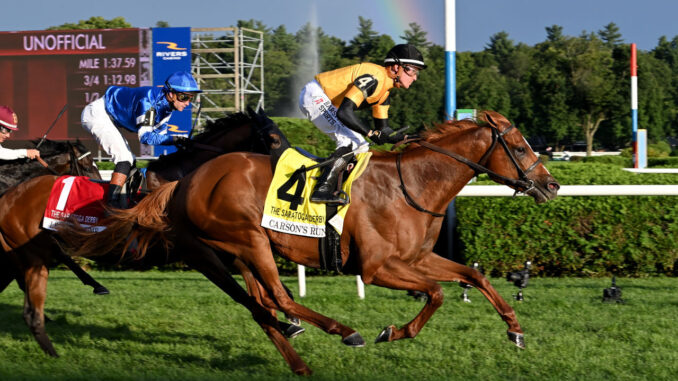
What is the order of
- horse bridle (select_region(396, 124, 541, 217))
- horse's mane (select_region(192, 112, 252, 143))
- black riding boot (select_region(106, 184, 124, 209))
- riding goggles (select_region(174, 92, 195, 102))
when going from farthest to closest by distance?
horse's mane (select_region(192, 112, 252, 143)), riding goggles (select_region(174, 92, 195, 102)), black riding boot (select_region(106, 184, 124, 209)), horse bridle (select_region(396, 124, 541, 217))

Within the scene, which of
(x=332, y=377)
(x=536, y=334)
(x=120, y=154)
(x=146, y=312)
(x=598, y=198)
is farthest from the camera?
(x=598, y=198)

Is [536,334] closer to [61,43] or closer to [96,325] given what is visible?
[96,325]

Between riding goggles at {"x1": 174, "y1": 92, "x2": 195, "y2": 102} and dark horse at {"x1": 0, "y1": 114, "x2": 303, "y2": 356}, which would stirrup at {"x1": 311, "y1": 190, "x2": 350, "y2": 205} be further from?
riding goggles at {"x1": 174, "y1": 92, "x2": 195, "y2": 102}

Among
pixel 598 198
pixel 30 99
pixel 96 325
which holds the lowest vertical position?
pixel 96 325

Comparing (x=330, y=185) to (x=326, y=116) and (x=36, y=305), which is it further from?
(x=36, y=305)

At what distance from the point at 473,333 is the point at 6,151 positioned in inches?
125

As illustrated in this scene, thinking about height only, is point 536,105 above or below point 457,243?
above

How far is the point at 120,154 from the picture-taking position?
4.86 meters

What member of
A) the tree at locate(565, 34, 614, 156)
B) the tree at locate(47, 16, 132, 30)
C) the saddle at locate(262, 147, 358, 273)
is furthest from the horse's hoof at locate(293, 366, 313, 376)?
the tree at locate(47, 16, 132, 30)

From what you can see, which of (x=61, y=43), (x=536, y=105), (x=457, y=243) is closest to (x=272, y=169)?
(x=457, y=243)

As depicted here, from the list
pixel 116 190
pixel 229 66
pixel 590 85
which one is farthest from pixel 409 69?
pixel 590 85

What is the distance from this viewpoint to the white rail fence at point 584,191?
583 cm

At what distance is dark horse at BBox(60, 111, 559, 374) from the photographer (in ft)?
12.5

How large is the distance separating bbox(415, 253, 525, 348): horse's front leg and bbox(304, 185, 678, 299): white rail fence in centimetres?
176
